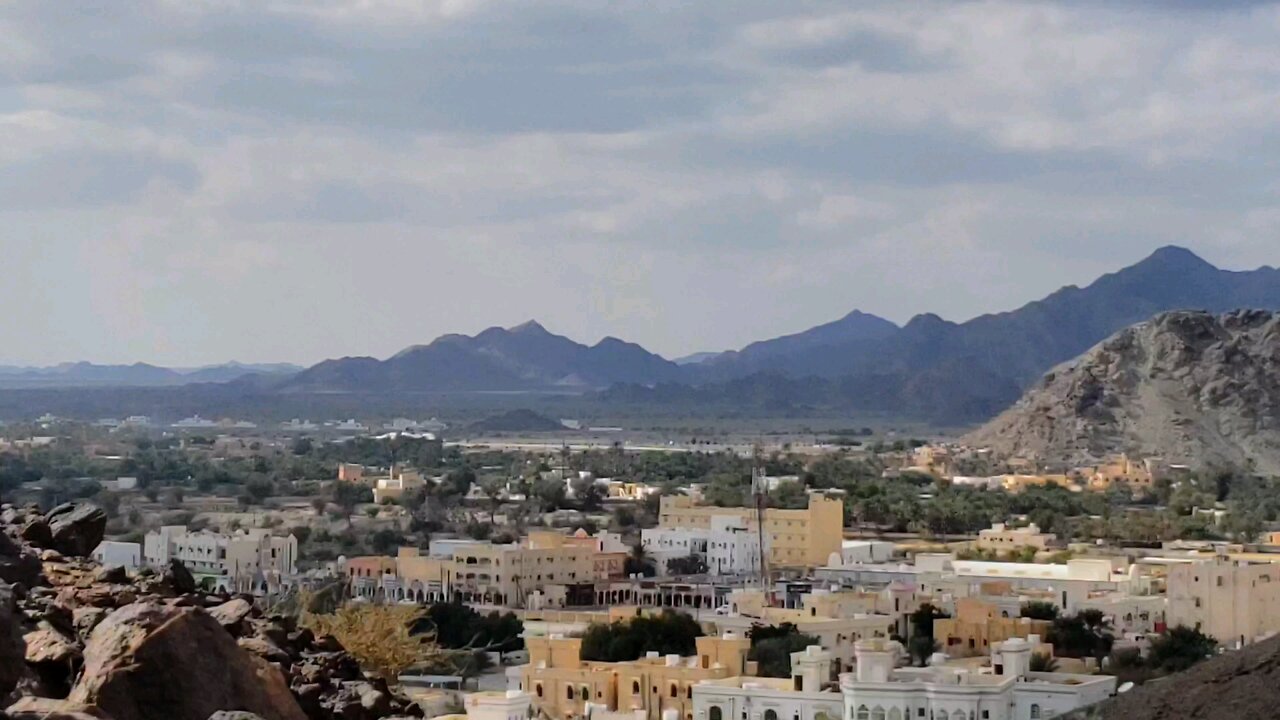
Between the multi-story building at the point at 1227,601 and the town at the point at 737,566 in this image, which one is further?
the multi-story building at the point at 1227,601

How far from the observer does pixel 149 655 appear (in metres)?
10.8

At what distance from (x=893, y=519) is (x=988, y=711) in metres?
43.2

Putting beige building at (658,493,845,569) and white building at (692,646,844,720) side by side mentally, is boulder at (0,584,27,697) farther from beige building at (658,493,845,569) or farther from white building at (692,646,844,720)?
beige building at (658,493,845,569)

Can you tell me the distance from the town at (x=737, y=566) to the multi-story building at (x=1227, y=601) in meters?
0.05

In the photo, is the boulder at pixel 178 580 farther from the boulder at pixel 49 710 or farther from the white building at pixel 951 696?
the white building at pixel 951 696

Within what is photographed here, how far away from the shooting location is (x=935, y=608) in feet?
147

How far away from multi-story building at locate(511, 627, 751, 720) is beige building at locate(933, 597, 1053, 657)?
6.53 m

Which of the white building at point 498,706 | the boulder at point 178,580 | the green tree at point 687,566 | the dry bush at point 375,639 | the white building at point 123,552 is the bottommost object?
the green tree at point 687,566

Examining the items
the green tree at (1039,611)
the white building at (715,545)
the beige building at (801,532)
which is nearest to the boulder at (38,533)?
the green tree at (1039,611)

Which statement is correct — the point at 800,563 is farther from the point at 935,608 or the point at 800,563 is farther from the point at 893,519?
the point at 935,608

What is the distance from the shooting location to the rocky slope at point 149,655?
34.5 ft

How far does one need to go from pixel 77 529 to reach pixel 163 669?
4.79m

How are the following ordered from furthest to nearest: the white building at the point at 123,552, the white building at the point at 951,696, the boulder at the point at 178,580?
the white building at the point at 123,552
the white building at the point at 951,696
the boulder at the point at 178,580

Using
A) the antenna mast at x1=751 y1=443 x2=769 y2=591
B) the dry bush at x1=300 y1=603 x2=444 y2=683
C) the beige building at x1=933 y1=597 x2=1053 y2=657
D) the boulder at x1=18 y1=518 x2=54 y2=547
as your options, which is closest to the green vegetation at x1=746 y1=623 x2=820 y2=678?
the beige building at x1=933 y1=597 x2=1053 y2=657
